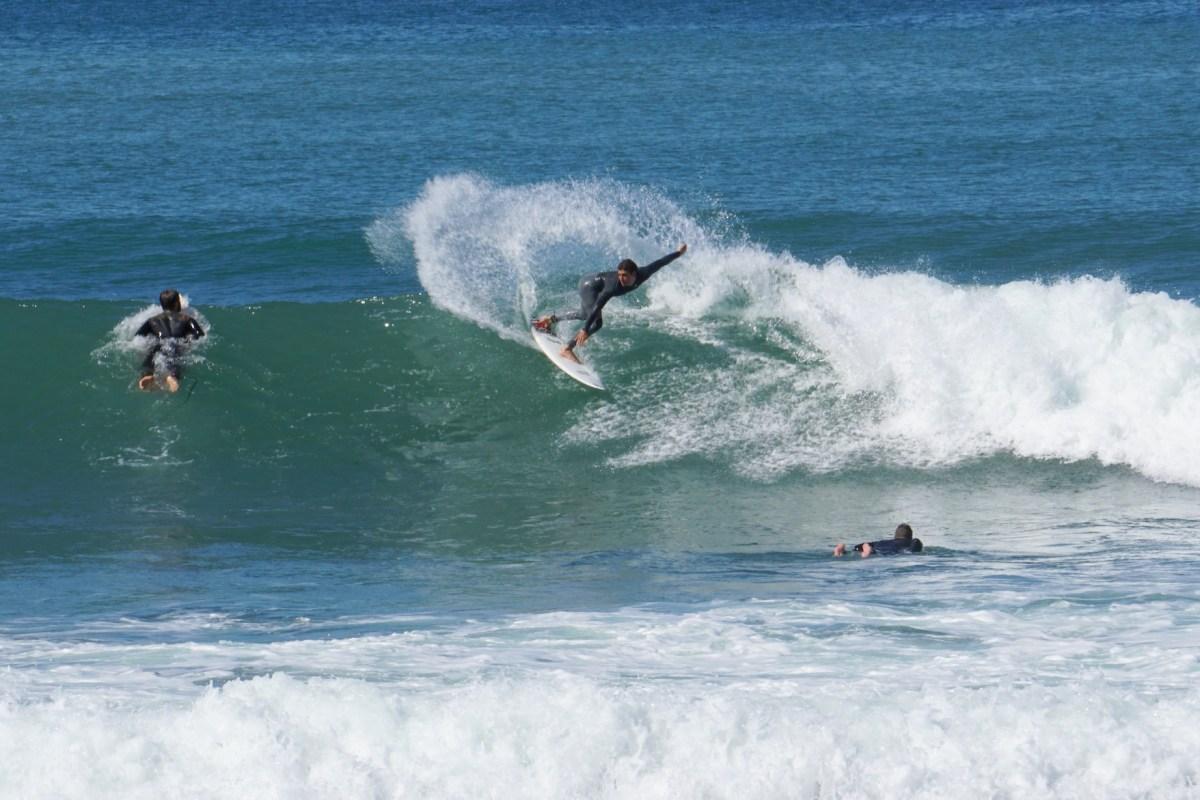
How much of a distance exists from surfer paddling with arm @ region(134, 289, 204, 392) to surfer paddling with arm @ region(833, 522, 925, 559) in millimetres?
7686

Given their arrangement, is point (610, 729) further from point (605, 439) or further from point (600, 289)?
point (600, 289)

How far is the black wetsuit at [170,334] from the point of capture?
1797 centimetres

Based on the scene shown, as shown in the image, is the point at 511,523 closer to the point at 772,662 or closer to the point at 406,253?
the point at 772,662

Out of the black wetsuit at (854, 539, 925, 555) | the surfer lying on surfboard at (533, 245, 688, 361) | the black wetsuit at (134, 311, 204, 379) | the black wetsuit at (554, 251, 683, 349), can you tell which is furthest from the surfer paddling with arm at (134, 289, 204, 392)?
the black wetsuit at (854, 539, 925, 555)

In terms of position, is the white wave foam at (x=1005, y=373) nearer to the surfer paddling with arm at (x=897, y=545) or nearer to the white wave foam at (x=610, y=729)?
the surfer paddling with arm at (x=897, y=545)

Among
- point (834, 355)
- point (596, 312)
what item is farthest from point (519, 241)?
point (834, 355)

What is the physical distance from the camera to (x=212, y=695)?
9.63 meters

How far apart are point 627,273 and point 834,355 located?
9.25 ft

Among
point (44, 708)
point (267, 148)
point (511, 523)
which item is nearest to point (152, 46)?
point (267, 148)

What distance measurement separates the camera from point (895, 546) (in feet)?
46.3

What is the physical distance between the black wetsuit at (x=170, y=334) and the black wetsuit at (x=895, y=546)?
7814 mm

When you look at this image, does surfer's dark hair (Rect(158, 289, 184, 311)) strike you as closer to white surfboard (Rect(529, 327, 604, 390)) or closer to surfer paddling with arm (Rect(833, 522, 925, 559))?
white surfboard (Rect(529, 327, 604, 390))

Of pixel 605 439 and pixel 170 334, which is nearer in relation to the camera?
pixel 605 439

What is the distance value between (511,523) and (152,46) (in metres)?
30.9
